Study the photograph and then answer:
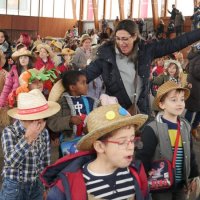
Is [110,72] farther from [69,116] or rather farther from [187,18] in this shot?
[187,18]

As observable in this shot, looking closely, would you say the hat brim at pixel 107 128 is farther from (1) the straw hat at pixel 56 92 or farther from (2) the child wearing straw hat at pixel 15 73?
(2) the child wearing straw hat at pixel 15 73

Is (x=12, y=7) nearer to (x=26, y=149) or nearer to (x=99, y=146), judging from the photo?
(x=26, y=149)

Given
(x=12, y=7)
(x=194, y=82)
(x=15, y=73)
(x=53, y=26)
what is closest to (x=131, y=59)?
(x=15, y=73)

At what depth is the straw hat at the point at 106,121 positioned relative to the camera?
6.23 feet

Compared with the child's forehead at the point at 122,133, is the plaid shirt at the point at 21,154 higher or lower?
lower

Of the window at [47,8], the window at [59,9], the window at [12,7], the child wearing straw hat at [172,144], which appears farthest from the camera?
the window at [59,9]

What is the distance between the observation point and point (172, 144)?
2811 mm

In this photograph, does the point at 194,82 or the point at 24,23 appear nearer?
the point at 194,82

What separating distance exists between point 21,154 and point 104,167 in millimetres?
713

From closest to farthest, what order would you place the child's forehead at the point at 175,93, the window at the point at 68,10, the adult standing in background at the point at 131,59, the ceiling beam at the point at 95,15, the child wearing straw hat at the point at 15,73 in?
1. the child's forehead at the point at 175,93
2. the adult standing in background at the point at 131,59
3. the child wearing straw hat at the point at 15,73
4. the ceiling beam at the point at 95,15
5. the window at the point at 68,10

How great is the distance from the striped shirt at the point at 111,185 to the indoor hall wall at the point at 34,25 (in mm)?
27812

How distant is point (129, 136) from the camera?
1.97m

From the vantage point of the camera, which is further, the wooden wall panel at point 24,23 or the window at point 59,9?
the window at point 59,9

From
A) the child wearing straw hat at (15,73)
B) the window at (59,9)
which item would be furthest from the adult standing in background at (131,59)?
the window at (59,9)
